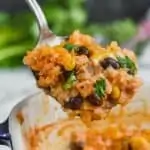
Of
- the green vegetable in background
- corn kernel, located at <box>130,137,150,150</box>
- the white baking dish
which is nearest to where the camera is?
the white baking dish

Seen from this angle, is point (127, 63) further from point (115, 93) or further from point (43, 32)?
point (43, 32)

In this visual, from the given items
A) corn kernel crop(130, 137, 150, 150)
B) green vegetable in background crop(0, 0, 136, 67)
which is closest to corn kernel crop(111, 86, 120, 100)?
corn kernel crop(130, 137, 150, 150)

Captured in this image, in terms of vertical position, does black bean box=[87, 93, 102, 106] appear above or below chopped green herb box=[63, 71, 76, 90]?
below

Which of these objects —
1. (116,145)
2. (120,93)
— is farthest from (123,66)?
(116,145)

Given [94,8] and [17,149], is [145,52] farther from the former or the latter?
[17,149]

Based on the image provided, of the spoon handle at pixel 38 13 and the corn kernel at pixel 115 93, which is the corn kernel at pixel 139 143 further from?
the spoon handle at pixel 38 13

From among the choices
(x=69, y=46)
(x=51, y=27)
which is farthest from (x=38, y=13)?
(x=51, y=27)

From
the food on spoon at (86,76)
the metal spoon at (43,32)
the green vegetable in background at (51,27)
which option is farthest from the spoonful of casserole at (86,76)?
the green vegetable in background at (51,27)

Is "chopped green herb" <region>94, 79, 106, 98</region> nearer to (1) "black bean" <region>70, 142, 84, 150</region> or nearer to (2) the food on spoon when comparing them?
(2) the food on spoon
